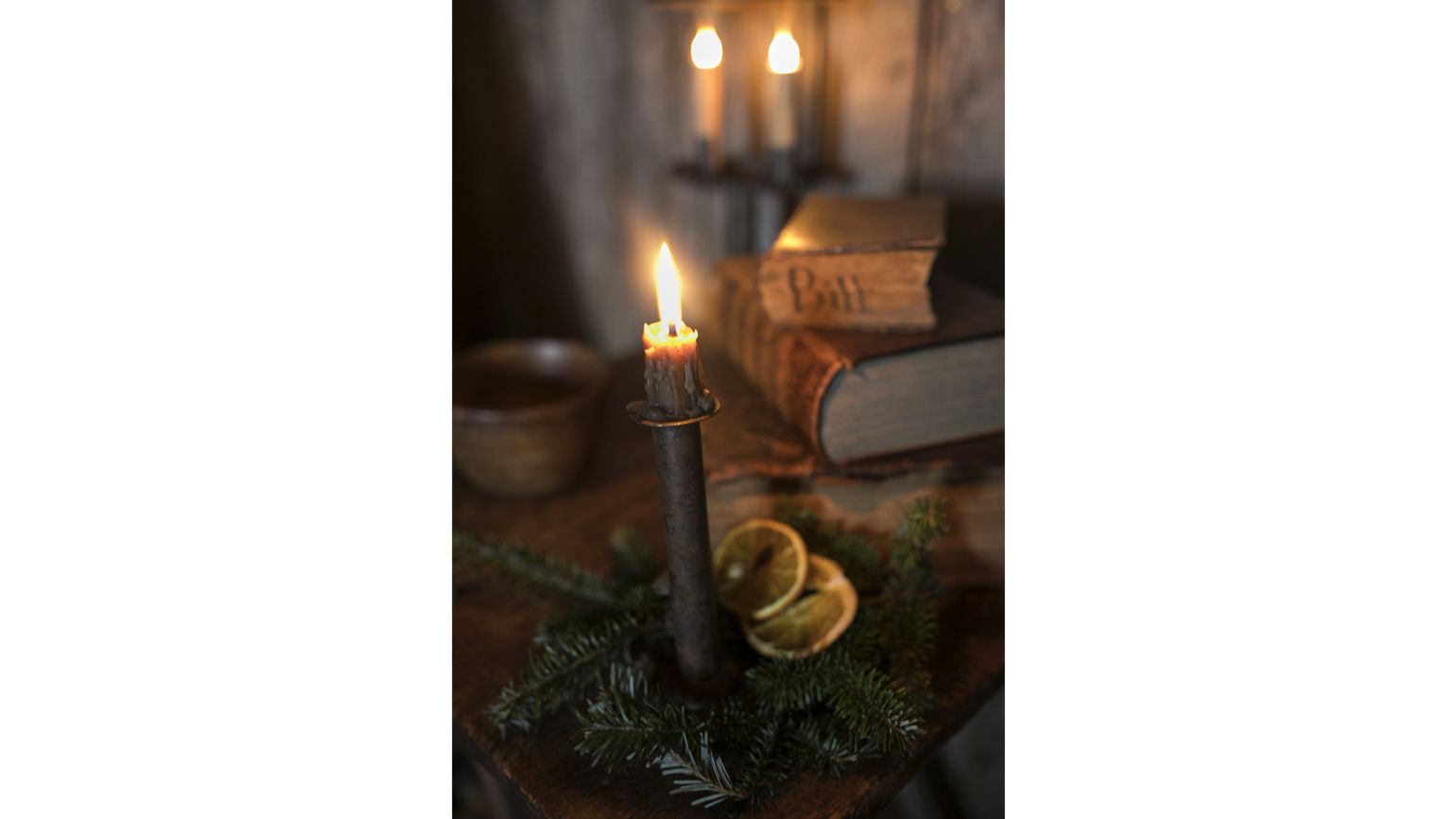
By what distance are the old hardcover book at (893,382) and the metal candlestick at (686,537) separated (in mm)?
163

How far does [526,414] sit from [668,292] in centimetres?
42

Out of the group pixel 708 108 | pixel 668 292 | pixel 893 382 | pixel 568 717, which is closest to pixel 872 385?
pixel 893 382

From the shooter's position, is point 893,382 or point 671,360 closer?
point 671,360

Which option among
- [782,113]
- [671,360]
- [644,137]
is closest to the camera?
[671,360]

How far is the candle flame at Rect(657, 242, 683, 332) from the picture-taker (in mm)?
601

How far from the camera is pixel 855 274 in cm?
79

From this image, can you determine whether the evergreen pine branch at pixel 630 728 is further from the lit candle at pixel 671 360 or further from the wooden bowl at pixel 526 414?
the wooden bowl at pixel 526 414

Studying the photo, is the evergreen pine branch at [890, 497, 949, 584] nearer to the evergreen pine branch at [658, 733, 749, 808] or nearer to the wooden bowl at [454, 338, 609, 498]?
the evergreen pine branch at [658, 733, 749, 808]

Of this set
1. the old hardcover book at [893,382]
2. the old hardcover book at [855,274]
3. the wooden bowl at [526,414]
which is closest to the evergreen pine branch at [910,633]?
the old hardcover book at [893,382]

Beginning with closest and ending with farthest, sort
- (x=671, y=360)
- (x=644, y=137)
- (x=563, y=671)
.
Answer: (x=671, y=360) < (x=563, y=671) < (x=644, y=137)

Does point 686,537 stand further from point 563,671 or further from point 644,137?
point 644,137
